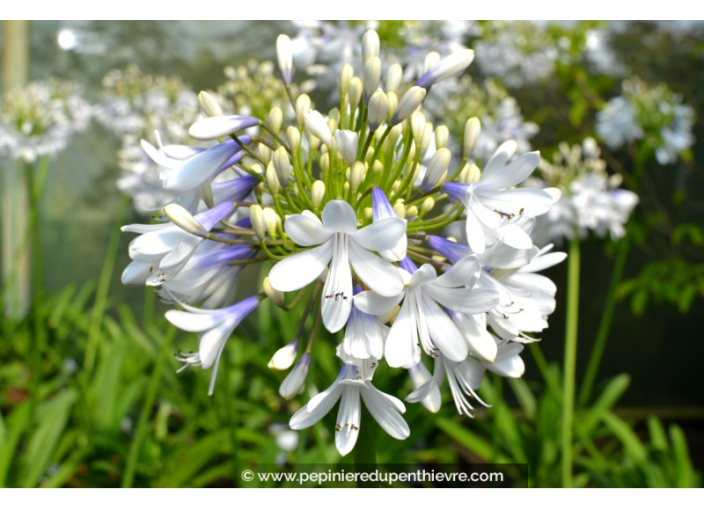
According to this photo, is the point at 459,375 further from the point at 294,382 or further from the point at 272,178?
the point at 272,178

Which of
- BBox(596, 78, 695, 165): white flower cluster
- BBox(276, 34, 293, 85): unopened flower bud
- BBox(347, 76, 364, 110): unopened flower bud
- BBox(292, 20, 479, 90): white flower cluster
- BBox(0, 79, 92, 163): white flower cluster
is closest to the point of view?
BBox(347, 76, 364, 110): unopened flower bud

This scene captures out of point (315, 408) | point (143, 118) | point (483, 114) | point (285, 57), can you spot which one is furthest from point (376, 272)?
point (143, 118)

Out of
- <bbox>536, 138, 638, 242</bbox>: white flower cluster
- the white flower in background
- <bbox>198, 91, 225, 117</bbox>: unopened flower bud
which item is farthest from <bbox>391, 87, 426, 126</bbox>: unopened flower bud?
the white flower in background

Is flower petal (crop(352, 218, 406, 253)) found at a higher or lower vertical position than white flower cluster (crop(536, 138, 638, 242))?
lower

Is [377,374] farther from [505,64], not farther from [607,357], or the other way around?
[607,357]

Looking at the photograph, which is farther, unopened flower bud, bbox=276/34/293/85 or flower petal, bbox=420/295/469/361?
unopened flower bud, bbox=276/34/293/85

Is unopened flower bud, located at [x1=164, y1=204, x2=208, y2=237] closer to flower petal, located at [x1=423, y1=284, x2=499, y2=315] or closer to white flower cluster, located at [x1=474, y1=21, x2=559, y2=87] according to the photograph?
flower petal, located at [x1=423, y1=284, x2=499, y2=315]
